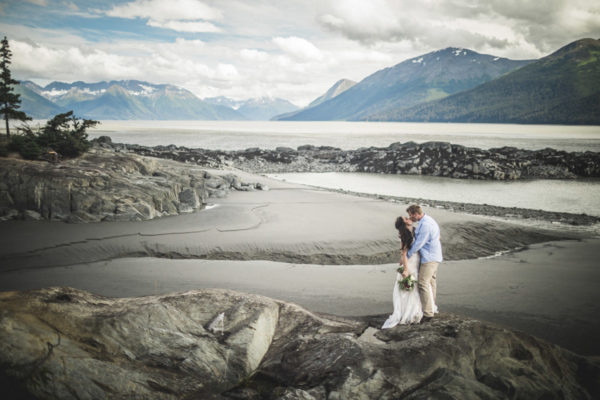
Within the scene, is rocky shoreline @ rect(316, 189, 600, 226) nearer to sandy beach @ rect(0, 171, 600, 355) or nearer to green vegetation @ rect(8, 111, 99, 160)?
sandy beach @ rect(0, 171, 600, 355)

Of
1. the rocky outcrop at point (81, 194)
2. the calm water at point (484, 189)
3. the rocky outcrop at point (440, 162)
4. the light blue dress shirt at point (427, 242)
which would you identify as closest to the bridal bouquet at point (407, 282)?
the light blue dress shirt at point (427, 242)

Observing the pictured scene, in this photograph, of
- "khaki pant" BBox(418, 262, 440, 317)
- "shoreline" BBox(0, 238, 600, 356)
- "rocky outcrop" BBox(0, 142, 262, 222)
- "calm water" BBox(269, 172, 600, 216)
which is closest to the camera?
"khaki pant" BBox(418, 262, 440, 317)

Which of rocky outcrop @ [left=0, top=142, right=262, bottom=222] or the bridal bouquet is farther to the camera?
rocky outcrop @ [left=0, top=142, right=262, bottom=222]

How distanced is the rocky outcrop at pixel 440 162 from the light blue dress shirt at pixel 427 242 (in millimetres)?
31077

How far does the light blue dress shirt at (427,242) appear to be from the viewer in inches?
251

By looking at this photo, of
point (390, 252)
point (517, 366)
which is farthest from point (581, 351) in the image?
point (390, 252)

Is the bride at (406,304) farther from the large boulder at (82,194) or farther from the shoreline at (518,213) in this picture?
the shoreline at (518,213)

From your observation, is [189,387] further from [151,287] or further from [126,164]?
[126,164]

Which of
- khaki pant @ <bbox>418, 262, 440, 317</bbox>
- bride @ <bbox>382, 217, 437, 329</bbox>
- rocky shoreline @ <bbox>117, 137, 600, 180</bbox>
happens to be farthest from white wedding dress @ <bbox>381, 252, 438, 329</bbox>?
rocky shoreline @ <bbox>117, 137, 600, 180</bbox>

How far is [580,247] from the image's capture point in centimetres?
1231

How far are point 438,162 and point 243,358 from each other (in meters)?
37.3

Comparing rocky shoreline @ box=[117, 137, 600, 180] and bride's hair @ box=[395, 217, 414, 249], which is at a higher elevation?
rocky shoreline @ box=[117, 137, 600, 180]

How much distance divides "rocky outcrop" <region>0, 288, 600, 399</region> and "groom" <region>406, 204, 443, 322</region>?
726 millimetres

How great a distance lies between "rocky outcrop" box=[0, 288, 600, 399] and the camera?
145 inches
